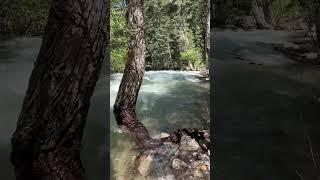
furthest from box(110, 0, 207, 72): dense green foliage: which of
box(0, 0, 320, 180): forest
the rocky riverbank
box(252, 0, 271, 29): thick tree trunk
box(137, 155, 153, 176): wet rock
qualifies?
box(137, 155, 153, 176): wet rock

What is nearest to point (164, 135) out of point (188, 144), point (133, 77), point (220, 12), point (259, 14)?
point (188, 144)

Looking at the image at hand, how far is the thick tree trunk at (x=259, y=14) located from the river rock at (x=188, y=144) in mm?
765

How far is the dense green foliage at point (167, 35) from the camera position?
2.68m

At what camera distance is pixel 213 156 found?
2652mm

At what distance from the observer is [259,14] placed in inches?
103

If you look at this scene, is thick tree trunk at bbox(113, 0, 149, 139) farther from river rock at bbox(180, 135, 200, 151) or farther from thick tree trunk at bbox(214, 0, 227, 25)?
thick tree trunk at bbox(214, 0, 227, 25)

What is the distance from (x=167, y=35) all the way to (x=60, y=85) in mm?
1111

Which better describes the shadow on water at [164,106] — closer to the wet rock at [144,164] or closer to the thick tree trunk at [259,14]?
the wet rock at [144,164]

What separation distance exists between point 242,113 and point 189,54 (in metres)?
0.47

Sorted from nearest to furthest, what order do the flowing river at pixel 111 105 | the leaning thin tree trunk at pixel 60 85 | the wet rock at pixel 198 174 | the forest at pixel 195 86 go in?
1. the leaning thin tree trunk at pixel 60 85
2. the flowing river at pixel 111 105
3. the forest at pixel 195 86
4. the wet rock at pixel 198 174

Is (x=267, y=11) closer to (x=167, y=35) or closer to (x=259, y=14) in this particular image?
(x=259, y=14)

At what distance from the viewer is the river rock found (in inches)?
106

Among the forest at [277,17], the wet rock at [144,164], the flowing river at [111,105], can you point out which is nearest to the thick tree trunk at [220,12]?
the forest at [277,17]

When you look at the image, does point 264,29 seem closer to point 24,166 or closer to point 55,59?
point 55,59
